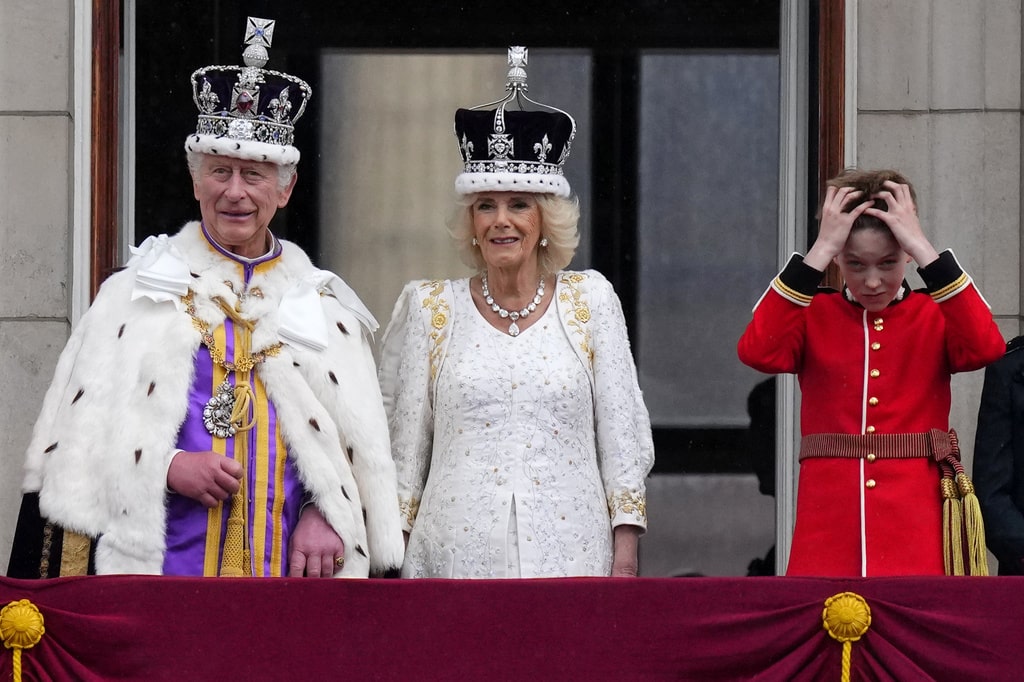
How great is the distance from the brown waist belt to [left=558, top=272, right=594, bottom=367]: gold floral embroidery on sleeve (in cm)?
74

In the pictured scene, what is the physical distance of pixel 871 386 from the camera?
421 centimetres

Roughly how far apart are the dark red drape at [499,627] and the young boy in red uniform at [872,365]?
633 millimetres

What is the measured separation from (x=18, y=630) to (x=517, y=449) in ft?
4.94

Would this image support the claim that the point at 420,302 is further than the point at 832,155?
No

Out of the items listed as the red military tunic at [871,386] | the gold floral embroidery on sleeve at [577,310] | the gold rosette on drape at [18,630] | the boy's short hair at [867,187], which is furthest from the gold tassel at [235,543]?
the boy's short hair at [867,187]

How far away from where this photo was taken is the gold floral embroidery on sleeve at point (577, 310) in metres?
4.64

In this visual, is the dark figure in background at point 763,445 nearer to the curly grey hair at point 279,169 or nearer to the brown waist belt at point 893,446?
the brown waist belt at point 893,446

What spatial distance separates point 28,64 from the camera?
18.9 feet

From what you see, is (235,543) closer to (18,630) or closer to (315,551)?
(315,551)

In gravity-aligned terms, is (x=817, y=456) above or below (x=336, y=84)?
below

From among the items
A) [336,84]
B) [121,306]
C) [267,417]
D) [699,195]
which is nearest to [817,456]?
[267,417]

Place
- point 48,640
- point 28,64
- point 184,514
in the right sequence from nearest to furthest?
point 48,640, point 184,514, point 28,64

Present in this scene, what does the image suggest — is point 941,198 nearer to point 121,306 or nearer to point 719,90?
point 719,90

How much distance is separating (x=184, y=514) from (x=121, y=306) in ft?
1.74
